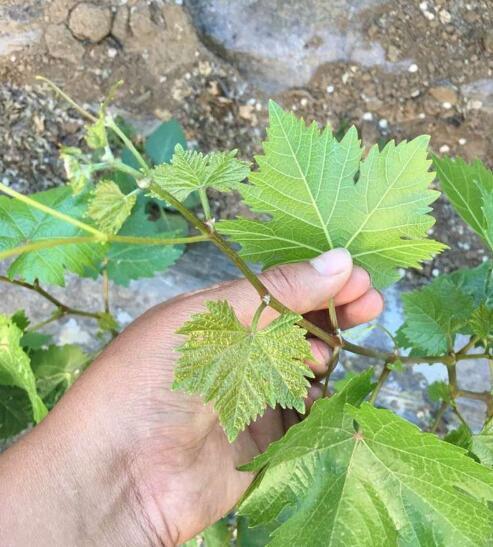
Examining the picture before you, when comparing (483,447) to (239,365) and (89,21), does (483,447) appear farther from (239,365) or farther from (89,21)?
(89,21)

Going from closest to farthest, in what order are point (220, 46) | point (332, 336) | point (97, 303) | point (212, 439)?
point (332, 336) < point (212, 439) < point (97, 303) < point (220, 46)

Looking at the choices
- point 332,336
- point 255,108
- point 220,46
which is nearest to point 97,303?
point 255,108

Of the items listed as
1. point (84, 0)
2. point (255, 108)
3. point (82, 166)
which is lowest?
point (255, 108)

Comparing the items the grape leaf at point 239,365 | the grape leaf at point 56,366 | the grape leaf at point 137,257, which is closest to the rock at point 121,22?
the grape leaf at point 137,257

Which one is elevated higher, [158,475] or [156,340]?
[156,340]

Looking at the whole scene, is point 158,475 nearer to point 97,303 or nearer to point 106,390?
point 106,390

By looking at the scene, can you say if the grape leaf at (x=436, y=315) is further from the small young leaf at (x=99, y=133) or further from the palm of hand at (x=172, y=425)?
the small young leaf at (x=99, y=133)

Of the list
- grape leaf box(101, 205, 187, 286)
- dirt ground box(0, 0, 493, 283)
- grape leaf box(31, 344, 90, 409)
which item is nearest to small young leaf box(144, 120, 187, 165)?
dirt ground box(0, 0, 493, 283)

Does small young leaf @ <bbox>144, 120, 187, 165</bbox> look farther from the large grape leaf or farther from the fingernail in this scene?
the large grape leaf
